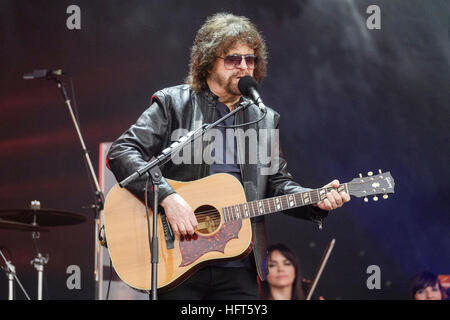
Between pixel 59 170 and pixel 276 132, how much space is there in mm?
3319

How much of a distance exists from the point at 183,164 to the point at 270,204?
19.8 inches

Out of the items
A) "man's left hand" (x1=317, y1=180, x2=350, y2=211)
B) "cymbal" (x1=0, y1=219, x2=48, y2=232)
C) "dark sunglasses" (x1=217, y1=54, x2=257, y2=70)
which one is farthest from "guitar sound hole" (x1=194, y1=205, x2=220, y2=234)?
"cymbal" (x1=0, y1=219, x2=48, y2=232)

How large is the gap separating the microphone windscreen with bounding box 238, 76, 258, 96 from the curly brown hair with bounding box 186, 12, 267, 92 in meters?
0.38

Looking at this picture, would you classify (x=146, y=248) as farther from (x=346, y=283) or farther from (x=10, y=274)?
(x=346, y=283)

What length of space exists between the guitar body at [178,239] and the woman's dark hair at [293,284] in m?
2.76

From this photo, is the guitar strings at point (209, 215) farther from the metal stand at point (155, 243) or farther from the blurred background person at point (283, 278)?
the blurred background person at point (283, 278)

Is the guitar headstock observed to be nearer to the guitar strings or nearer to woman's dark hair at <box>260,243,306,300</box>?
the guitar strings

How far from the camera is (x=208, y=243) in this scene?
2.94 metres

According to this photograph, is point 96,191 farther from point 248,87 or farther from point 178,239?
point 248,87

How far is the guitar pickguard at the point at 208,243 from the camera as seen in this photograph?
290cm

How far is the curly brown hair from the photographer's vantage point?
3.38 m

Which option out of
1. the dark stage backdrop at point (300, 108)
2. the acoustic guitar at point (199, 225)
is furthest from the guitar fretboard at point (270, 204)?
the dark stage backdrop at point (300, 108)

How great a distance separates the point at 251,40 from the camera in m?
3.38
